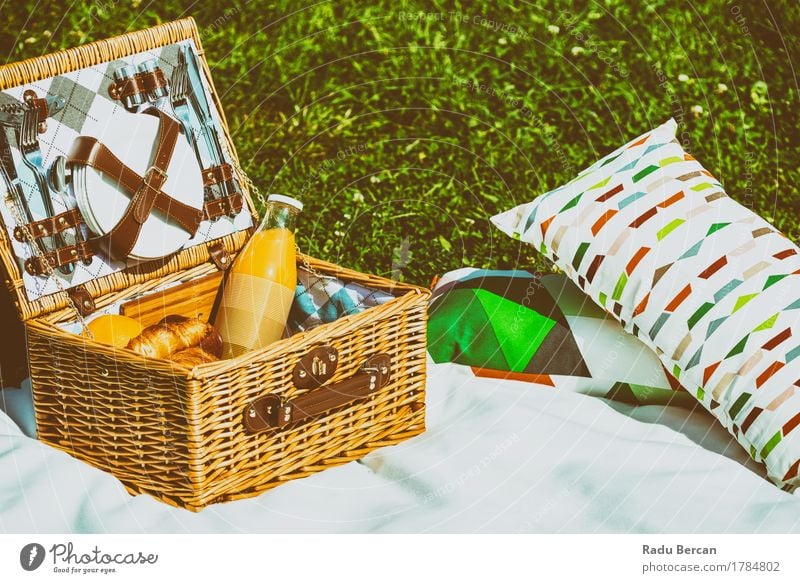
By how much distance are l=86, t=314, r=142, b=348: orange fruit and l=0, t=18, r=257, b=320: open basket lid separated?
35 millimetres

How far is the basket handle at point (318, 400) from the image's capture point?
0.93 meters

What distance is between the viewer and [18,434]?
1036 mm

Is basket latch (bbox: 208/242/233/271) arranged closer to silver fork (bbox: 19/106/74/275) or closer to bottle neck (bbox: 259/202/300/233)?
bottle neck (bbox: 259/202/300/233)

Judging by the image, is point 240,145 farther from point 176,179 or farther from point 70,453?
point 70,453

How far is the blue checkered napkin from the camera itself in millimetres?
1087

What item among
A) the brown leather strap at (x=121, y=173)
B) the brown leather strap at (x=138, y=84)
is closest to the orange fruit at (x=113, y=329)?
the brown leather strap at (x=121, y=173)

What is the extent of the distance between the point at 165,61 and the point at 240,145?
0.44 meters

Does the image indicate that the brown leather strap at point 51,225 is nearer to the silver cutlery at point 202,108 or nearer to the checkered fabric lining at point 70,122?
the checkered fabric lining at point 70,122

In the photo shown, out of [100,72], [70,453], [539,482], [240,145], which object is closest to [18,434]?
[70,453]

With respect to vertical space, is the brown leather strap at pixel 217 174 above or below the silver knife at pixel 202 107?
below

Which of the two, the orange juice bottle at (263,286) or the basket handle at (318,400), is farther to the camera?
the orange juice bottle at (263,286)
